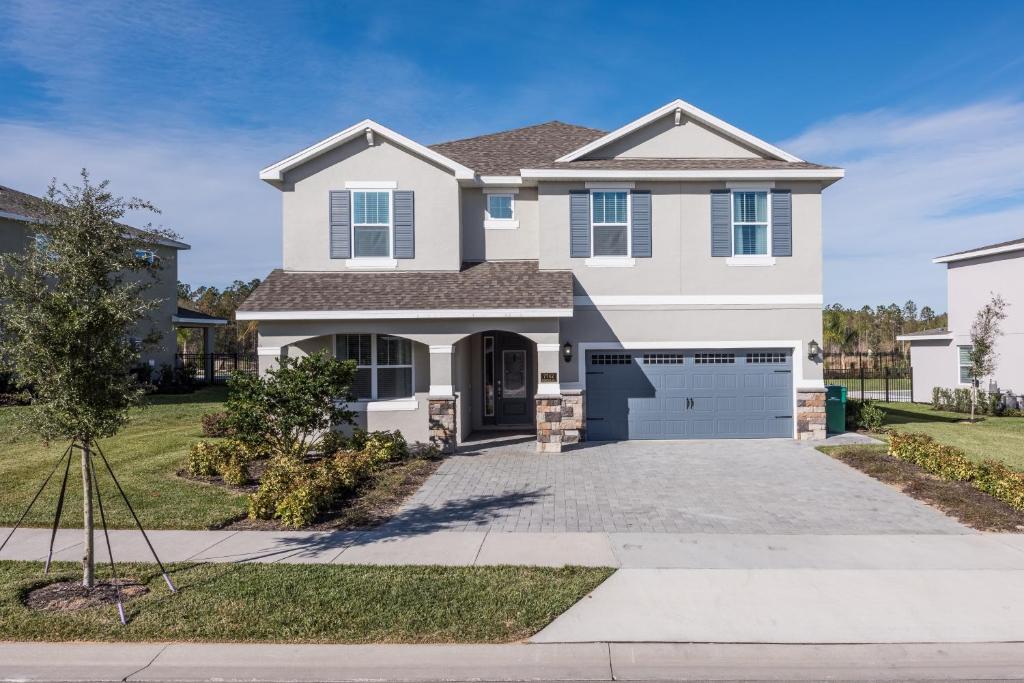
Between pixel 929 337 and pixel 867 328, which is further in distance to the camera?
pixel 867 328

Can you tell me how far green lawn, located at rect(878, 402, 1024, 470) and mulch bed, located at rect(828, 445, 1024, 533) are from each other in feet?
7.70

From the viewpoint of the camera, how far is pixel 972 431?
686 inches

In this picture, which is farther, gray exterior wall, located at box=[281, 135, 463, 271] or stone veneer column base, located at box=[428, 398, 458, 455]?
gray exterior wall, located at box=[281, 135, 463, 271]

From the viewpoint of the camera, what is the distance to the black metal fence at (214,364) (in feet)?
92.6

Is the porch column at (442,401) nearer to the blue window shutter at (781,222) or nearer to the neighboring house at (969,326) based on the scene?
the blue window shutter at (781,222)

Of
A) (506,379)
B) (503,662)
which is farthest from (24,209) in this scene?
(506,379)

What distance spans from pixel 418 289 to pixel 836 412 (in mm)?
10934

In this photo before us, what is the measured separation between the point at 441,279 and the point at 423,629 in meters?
10.4

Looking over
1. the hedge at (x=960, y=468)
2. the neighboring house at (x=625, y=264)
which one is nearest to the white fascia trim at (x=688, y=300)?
the neighboring house at (x=625, y=264)

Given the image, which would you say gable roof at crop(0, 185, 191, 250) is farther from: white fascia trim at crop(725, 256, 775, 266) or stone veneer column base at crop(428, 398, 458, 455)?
white fascia trim at crop(725, 256, 775, 266)

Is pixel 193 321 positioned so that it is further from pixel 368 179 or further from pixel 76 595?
pixel 76 595

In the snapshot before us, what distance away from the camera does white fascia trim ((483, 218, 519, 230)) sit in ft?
53.9

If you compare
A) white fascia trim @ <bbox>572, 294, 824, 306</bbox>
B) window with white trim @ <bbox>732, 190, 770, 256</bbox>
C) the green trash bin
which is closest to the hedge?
the green trash bin

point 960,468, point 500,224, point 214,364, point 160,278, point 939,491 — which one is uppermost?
point 500,224
